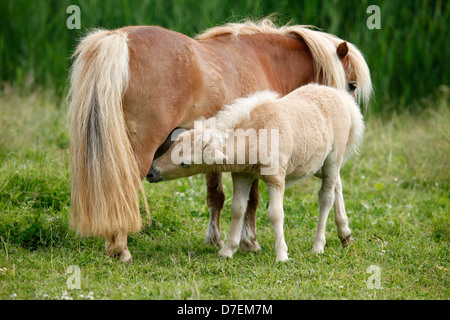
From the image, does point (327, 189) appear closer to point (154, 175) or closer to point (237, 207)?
point (237, 207)

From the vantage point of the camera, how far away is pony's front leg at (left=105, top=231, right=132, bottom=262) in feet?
15.6

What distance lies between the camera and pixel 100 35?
4574 mm

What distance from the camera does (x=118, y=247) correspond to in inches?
189

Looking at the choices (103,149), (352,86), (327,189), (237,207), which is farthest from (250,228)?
(352,86)

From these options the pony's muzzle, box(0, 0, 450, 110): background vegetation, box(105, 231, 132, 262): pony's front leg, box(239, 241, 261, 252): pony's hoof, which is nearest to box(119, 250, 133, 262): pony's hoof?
box(105, 231, 132, 262): pony's front leg

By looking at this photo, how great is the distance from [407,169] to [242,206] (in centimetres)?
397

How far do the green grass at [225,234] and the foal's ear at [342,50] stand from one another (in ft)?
6.04

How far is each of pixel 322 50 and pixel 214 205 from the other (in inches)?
79.3

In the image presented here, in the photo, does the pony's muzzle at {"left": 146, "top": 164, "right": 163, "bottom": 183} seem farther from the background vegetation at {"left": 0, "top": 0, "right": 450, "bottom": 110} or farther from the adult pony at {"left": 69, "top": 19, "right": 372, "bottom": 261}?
the background vegetation at {"left": 0, "top": 0, "right": 450, "bottom": 110}

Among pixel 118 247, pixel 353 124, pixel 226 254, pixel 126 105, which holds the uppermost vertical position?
pixel 126 105

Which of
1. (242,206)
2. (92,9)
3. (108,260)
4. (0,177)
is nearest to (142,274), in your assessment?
(108,260)

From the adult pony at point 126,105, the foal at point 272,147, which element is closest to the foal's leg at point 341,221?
the foal at point 272,147

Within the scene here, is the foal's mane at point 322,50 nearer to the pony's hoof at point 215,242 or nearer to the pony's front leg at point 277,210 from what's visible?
the pony's front leg at point 277,210
